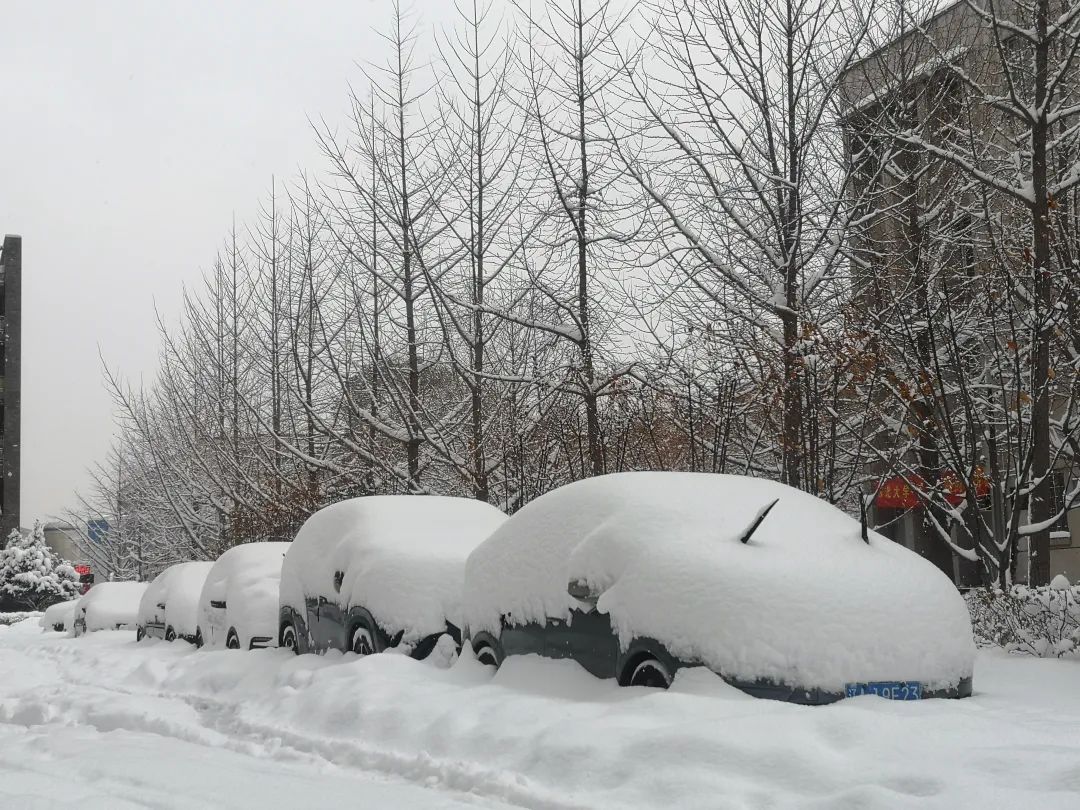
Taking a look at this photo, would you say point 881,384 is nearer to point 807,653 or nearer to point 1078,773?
point 807,653

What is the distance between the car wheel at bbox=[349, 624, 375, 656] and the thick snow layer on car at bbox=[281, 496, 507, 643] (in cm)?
24

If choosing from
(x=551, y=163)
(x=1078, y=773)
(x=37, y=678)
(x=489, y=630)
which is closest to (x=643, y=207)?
(x=551, y=163)

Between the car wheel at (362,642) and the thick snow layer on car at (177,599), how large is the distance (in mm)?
6316

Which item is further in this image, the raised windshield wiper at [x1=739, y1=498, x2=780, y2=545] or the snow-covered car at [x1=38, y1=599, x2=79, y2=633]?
the snow-covered car at [x1=38, y1=599, x2=79, y2=633]

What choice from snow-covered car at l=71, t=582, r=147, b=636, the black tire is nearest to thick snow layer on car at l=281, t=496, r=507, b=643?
the black tire

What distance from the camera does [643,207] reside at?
49.6 ft

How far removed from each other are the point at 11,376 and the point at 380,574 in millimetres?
64906

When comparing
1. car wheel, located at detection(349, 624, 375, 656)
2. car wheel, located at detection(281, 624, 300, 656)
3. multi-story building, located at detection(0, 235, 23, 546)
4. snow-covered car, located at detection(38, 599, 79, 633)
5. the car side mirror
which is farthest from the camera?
multi-story building, located at detection(0, 235, 23, 546)

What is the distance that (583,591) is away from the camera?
271 inches

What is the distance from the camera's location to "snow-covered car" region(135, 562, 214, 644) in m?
16.4

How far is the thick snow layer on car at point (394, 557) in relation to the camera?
9.42m

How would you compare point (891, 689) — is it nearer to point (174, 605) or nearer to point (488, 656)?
point (488, 656)

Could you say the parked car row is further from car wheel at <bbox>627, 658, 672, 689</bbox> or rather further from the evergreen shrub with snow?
the evergreen shrub with snow

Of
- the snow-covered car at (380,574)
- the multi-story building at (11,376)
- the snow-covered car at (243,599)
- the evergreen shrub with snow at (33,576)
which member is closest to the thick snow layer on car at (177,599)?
the snow-covered car at (243,599)
